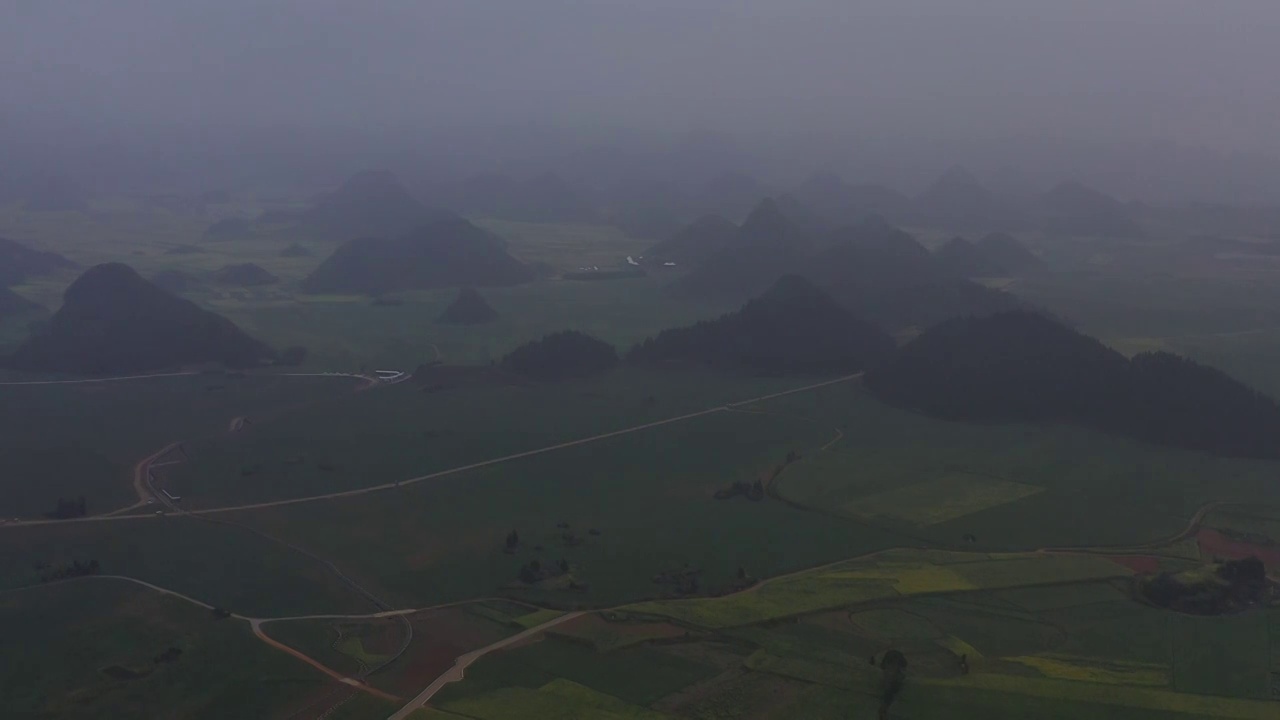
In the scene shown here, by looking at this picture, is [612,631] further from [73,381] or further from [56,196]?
[56,196]

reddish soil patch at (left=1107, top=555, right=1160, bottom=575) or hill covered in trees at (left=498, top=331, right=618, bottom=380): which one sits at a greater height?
hill covered in trees at (left=498, top=331, right=618, bottom=380)

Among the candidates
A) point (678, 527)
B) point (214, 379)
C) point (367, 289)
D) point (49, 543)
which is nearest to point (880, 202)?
point (367, 289)

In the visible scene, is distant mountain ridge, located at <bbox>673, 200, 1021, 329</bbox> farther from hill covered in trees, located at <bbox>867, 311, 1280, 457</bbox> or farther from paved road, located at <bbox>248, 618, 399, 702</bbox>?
paved road, located at <bbox>248, 618, 399, 702</bbox>

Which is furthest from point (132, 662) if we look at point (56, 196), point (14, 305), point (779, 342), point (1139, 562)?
point (56, 196)

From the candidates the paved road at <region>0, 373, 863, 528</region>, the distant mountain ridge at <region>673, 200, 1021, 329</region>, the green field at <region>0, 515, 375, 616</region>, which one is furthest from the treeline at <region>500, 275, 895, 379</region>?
the green field at <region>0, 515, 375, 616</region>

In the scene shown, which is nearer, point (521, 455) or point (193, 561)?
point (193, 561)

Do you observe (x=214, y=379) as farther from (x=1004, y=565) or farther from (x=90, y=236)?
(x=90, y=236)
